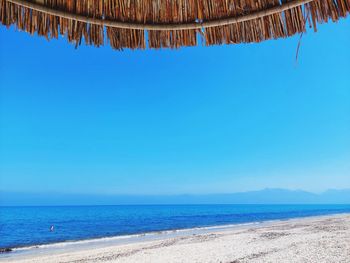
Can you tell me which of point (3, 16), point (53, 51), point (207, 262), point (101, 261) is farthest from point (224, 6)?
point (53, 51)

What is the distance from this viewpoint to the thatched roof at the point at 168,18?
6.12 ft

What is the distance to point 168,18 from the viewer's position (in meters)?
2.04

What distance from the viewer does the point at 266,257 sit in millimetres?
7770

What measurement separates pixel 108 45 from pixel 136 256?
27.8 feet

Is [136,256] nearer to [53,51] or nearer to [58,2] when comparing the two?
[58,2]

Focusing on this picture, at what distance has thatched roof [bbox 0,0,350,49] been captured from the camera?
1.87 meters

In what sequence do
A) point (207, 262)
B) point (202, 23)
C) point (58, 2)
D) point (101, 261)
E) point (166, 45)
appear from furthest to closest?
point (101, 261), point (207, 262), point (166, 45), point (202, 23), point (58, 2)

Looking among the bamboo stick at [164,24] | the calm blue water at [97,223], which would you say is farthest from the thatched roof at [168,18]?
the calm blue water at [97,223]

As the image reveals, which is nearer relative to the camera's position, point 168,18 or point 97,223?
point 168,18

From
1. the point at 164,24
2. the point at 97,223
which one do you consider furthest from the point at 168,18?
the point at 97,223

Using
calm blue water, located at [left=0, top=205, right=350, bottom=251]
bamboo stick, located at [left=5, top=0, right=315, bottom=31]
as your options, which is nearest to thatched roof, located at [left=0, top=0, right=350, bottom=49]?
bamboo stick, located at [left=5, top=0, right=315, bottom=31]

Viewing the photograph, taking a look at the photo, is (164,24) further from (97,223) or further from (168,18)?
(97,223)

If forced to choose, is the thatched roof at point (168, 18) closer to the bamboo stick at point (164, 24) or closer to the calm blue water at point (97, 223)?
the bamboo stick at point (164, 24)

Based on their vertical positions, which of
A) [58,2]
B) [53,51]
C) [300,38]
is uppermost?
[53,51]
